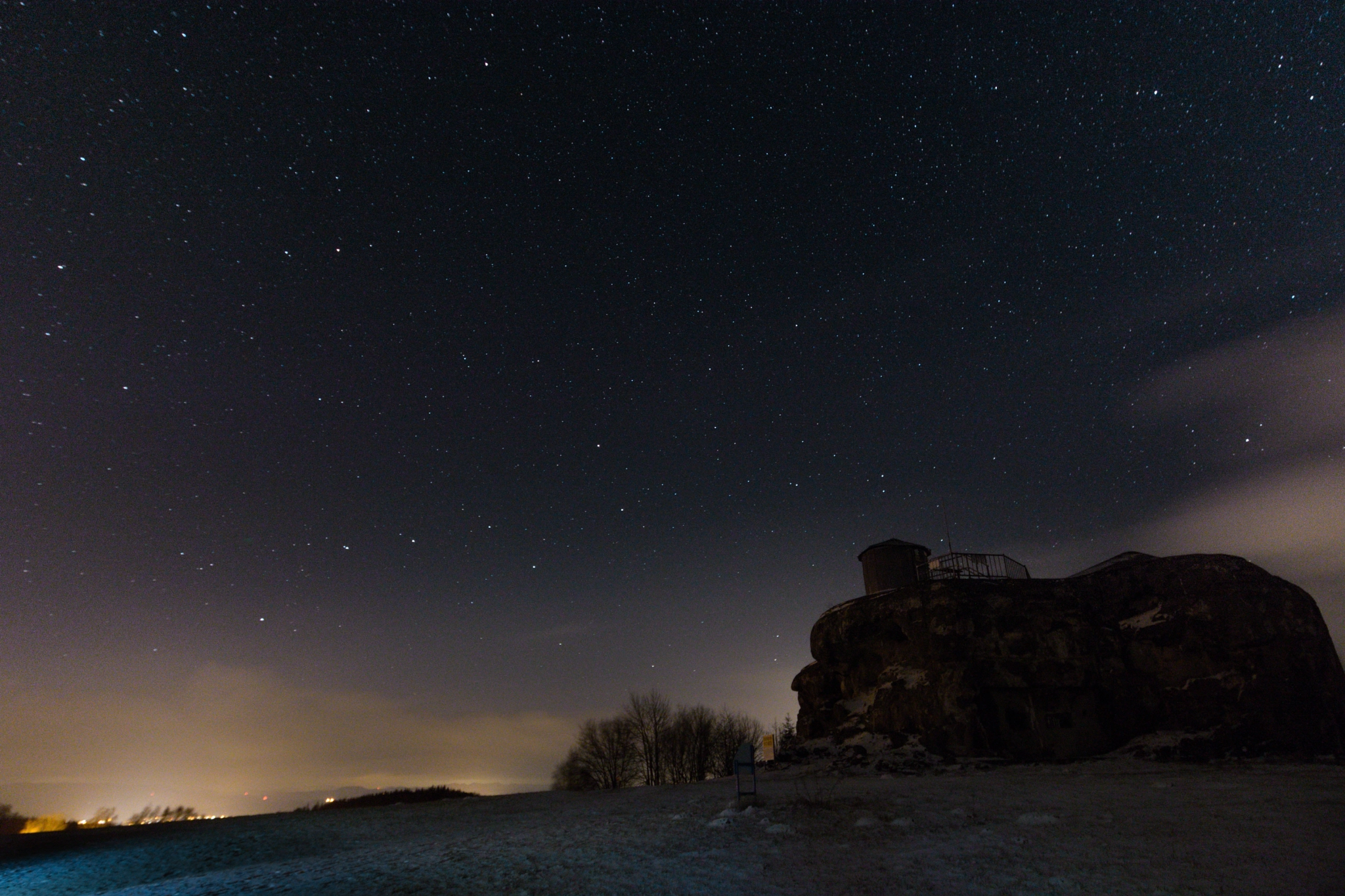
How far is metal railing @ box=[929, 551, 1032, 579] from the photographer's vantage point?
36.6 metres

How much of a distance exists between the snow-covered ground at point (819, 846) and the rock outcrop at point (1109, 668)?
639 cm

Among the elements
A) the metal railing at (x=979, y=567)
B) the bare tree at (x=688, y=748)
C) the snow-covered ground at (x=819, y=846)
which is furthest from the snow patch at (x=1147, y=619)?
the bare tree at (x=688, y=748)

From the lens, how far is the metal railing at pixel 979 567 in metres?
36.6

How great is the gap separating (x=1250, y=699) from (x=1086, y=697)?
5.69m

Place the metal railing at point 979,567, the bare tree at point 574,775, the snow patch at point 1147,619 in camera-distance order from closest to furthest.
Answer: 1. the snow patch at point 1147,619
2. the metal railing at point 979,567
3. the bare tree at point 574,775

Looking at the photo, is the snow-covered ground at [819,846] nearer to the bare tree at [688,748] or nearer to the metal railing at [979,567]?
the metal railing at [979,567]

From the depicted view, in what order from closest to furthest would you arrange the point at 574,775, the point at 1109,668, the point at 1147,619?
1. the point at 1109,668
2. the point at 1147,619
3. the point at 574,775

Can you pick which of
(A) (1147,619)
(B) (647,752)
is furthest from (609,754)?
(A) (1147,619)

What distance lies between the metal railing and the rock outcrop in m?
2.92

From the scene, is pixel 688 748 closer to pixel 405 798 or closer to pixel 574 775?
pixel 574 775

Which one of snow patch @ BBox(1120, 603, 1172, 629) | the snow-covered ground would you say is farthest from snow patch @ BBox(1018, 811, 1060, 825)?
snow patch @ BBox(1120, 603, 1172, 629)

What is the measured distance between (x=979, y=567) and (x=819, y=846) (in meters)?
26.8

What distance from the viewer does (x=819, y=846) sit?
13.6 m

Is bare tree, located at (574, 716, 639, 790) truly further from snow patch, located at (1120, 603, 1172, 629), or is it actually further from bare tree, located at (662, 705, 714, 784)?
snow patch, located at (1120, 603, 1172, 629)
